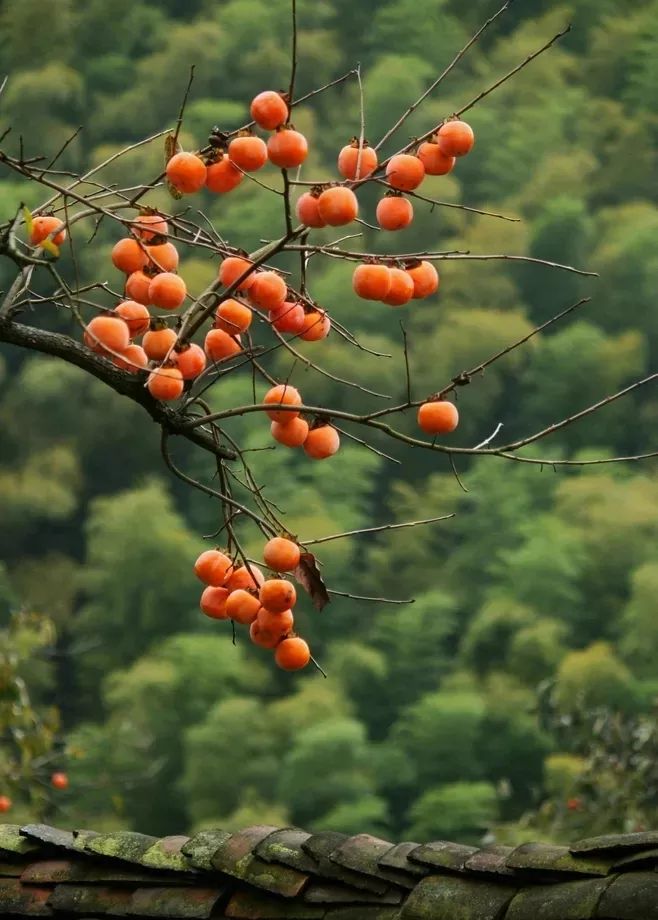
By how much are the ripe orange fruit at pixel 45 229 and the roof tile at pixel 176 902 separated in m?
0.75

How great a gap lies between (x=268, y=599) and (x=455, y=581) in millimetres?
29420

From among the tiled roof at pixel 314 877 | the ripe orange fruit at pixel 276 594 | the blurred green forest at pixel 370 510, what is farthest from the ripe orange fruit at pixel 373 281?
the blurred green forest at pixel 370 510

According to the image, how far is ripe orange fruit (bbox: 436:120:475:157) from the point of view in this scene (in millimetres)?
1771

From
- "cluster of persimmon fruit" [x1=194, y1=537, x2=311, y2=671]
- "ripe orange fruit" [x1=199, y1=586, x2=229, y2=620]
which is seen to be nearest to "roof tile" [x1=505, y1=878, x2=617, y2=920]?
"cluster of persimmon fruit" [x1=194, y1=537, x2=311, y2=671]

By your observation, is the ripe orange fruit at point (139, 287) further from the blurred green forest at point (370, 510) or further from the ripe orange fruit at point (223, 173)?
the blurred green forest at point (370, 510)

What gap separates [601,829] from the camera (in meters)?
6.55

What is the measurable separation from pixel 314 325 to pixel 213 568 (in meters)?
0.29

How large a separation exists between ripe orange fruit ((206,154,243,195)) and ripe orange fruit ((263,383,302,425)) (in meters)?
0.23

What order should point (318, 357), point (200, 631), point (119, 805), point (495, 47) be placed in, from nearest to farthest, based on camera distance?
point (119, 805) → point (200, 631) → point (318, 357) → point (495, 47)

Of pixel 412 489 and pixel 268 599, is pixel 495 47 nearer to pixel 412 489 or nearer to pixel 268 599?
pixel 412 489

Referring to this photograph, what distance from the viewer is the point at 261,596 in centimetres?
177

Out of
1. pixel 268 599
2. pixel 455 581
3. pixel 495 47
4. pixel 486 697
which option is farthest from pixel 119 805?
pixel 495 47

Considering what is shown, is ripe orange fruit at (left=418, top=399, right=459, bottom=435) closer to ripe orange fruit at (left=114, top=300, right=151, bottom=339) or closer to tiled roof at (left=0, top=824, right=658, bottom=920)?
ripe orange fruit at (left=114, top=300, right=151, bottom=339)

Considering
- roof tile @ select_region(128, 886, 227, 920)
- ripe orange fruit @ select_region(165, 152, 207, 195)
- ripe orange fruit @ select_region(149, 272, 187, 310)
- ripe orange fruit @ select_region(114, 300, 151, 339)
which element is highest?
ripe orange fruit @ select_region(165, 152, 207, 195)
